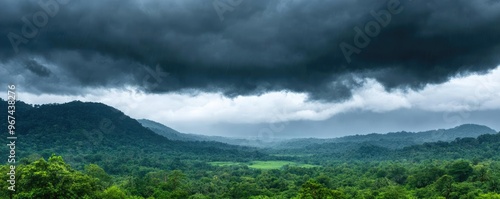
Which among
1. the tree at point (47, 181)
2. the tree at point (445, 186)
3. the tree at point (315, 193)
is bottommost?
the tree at point (445, 186)

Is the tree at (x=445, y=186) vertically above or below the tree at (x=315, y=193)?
below

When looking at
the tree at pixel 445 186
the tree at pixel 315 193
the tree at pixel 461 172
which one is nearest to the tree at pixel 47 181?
the tree at pixel 315 193

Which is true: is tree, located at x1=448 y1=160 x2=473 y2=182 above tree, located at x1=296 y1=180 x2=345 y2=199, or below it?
below

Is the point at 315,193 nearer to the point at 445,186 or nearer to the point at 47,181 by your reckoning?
the point at 47,181

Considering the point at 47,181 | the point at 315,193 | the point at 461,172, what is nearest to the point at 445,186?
the point at 461,172

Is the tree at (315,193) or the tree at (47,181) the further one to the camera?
the tree at (315,193)

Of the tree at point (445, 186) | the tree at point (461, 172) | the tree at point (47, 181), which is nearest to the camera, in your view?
the tree at point (47, 181)

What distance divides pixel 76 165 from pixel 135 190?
74224 mm

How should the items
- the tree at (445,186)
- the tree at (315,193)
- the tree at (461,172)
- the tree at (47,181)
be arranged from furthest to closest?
the tree at (461,172) → the tree at (445,186) → the tree at (315,193) → the tree at (47,181)

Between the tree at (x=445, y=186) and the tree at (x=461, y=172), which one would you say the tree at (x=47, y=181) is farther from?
the tree at (x=461, y=172)

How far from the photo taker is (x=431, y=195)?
245 ft

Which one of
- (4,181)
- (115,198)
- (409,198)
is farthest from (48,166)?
(409,198)

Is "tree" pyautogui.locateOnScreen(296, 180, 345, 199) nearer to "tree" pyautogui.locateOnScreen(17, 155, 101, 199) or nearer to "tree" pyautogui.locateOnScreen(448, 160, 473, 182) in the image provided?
"tree" pyautogui.locateOnScreen(17, 155, 101, 199)

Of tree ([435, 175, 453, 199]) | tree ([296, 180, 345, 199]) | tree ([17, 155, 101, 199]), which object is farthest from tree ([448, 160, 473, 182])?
tree ([17, 155, 101, 199])
